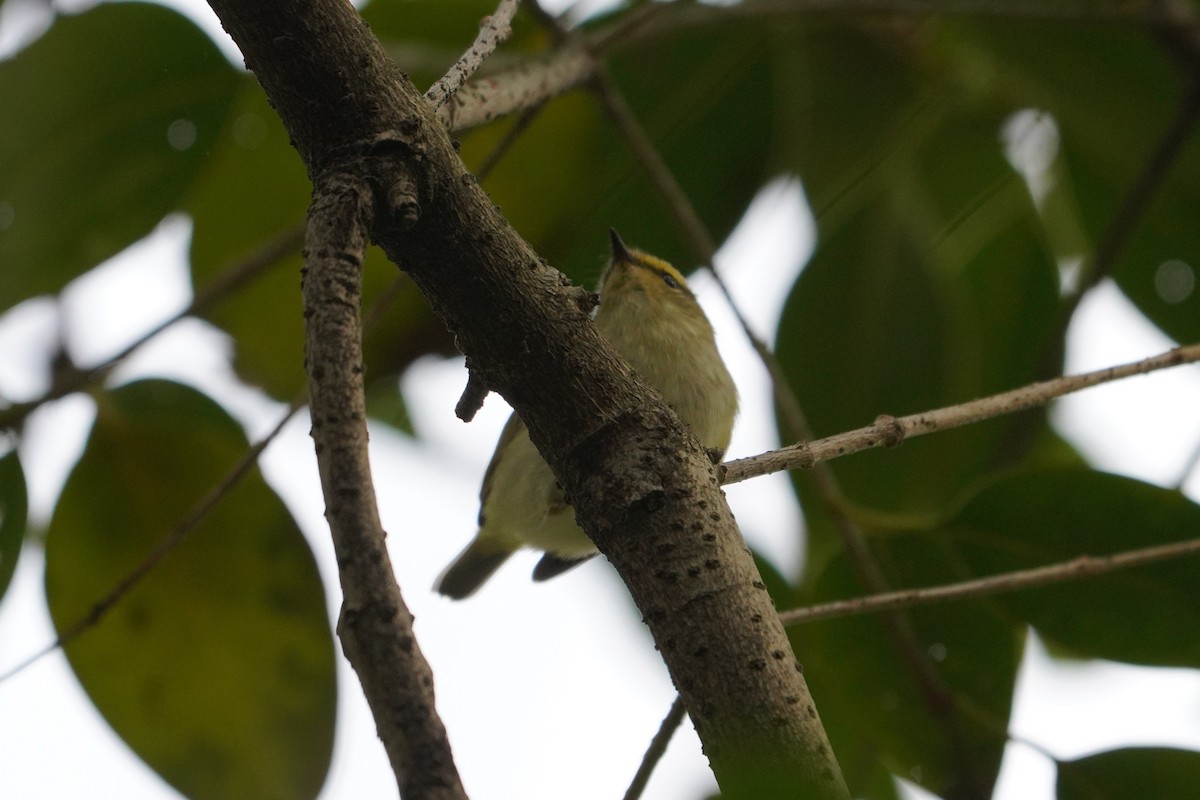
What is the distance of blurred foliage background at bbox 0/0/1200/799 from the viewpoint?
2.28 meters

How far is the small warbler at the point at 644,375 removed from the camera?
3.12 metres

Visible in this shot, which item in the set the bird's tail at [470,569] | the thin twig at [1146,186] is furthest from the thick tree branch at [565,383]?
the bird's tail at [470,569]

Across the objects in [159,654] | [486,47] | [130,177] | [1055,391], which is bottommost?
[159,654]

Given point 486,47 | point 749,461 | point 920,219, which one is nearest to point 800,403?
point 920,219

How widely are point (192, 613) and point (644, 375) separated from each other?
1.23 metres

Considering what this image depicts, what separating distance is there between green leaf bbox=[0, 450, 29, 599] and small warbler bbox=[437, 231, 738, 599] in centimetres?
127

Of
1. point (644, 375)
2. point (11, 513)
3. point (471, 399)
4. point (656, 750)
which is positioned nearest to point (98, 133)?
point (11, 513)

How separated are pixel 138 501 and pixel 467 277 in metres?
1.58

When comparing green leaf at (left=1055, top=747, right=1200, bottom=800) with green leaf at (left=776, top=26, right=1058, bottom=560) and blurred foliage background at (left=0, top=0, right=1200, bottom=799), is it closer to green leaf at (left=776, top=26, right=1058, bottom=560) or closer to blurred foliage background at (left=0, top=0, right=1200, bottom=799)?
blurred foliage background at (left=0, top=0, right=1200, bottom=799)

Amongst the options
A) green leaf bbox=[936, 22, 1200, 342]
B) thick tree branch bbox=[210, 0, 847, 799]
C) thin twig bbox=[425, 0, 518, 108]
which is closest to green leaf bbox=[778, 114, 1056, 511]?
green leaf bbox=[936, 22, 1200, 342]

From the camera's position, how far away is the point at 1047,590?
2.24 meters

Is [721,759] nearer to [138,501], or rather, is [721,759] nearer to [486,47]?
[486,47]

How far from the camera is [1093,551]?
226cm

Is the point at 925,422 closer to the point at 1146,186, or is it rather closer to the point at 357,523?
the point at 357,523
